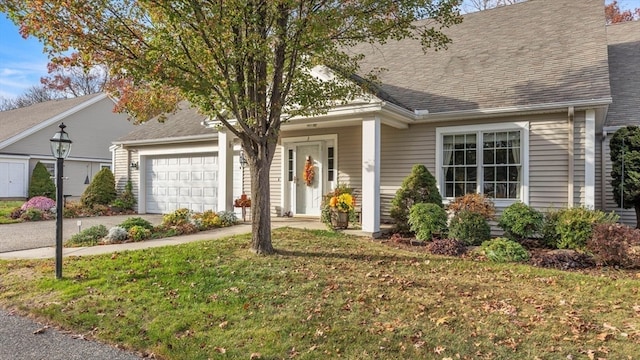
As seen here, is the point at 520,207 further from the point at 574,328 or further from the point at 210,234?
the point at 210,234

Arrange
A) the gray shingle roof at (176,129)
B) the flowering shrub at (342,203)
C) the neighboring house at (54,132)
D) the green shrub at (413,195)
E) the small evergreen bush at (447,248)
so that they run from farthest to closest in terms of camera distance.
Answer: the neighboring house at (54,132), the gray shingle roof at (176,129), the flowering shrub at (342,203), the green shrub at (413,195), the small evergreen bush at (447,248)

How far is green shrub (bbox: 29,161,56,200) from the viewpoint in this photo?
20.4 m

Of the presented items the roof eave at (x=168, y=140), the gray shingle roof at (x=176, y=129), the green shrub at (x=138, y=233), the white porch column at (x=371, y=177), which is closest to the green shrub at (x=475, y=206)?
the white porch column at (x=371, y=177)

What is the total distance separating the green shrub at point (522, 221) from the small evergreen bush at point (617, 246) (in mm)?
1230

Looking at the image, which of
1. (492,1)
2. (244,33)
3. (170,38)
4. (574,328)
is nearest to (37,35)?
(170,38)

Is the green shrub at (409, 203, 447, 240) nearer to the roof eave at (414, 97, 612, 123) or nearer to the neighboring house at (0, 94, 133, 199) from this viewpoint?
the roof eave at (414, 97, 612, 123)

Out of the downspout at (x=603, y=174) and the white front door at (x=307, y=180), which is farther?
the white front door at (x=307, y=180)

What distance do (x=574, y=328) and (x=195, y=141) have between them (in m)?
12.4

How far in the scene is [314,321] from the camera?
165 inches

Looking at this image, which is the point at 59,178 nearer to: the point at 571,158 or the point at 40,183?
the point at 571,158

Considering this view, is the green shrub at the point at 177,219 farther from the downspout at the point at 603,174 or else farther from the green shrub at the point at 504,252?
the downspout at the point at 603,174

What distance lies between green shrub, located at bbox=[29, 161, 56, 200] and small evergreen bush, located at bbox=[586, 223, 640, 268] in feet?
71.9

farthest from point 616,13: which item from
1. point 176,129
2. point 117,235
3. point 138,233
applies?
point 117,235

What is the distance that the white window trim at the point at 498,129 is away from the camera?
30.0 ft
